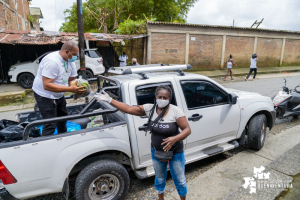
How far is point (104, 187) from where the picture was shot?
257cm

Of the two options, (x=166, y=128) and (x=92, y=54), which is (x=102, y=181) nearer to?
(x=166, y=128)

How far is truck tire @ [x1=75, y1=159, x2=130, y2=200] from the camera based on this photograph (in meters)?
2.41

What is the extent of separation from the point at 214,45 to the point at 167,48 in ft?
14.9

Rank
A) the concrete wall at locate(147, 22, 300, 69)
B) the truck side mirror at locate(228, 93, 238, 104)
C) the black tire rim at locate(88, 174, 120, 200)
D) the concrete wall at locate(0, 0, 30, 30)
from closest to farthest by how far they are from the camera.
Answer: the black tire rim at locate(88, 174, 120, 200), the truck side mirror at locate(228, 93, 238, 104), the concrete wall at locate(0, 0, 30, 30), the concrete wall at locate(147, 22, 300, 69)

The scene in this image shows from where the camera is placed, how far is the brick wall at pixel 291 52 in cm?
2097

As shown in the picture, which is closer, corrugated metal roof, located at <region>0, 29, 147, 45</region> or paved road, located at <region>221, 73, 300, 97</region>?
corrugated metal roof, located at <region>0, 29, 147, 45</region>

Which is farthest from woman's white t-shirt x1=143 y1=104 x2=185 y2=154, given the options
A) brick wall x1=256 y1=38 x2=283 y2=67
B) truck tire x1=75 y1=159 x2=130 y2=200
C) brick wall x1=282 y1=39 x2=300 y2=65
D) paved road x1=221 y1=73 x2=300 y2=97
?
brick wall x1=282 y1=39 x2=300 y2=65

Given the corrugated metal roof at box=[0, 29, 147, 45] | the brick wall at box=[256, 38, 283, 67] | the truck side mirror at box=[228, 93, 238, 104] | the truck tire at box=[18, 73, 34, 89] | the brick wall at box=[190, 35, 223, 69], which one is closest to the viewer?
the truck side mirror at box=[228, 93, 238, 104]

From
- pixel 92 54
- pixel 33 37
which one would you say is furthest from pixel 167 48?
pixel 33 37

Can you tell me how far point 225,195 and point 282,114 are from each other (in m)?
3.80

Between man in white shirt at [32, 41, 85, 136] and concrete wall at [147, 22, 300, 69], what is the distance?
11998mm

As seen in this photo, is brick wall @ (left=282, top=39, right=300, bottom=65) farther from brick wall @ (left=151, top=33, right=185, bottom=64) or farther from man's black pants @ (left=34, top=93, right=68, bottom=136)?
man's black pants @ (left=34, top=93, right=68, bottom=136)

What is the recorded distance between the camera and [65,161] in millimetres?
2316

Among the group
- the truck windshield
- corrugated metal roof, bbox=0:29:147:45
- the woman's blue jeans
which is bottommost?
the woman's blue jeans
